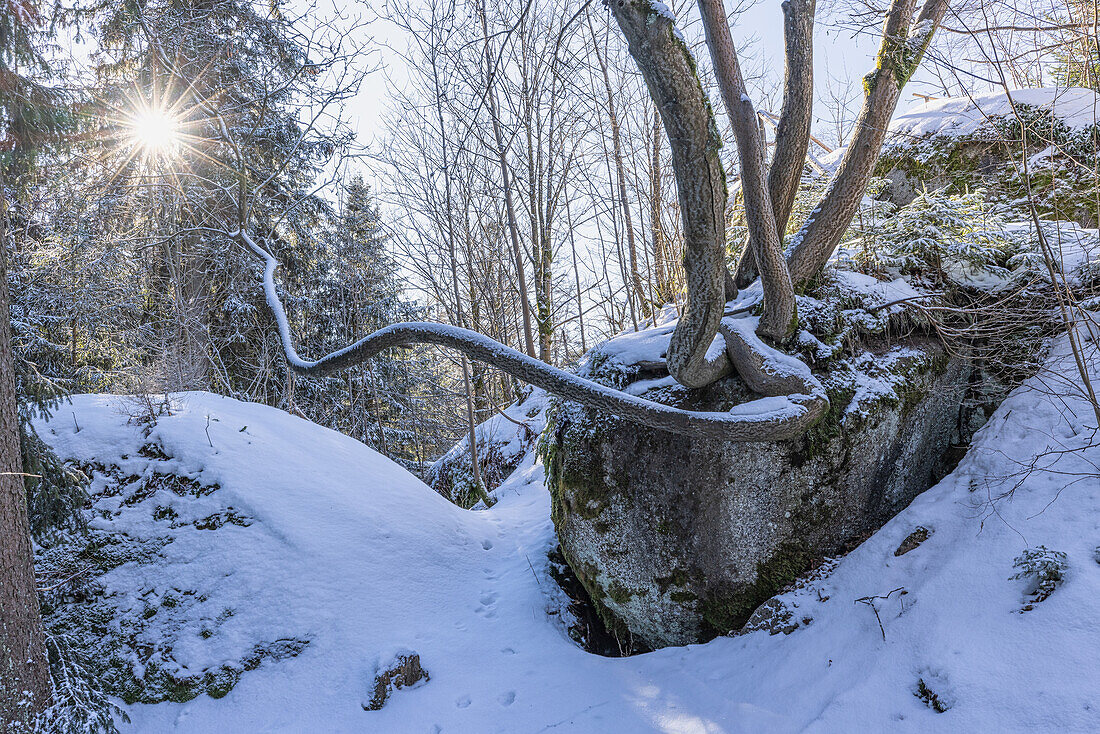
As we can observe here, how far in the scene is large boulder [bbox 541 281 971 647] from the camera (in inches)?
126

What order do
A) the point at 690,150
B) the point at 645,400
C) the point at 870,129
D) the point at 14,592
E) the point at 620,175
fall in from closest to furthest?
the point at 690,150
the point at 14,592
the point at 645,400
the point at 870,129
the point at 620,175

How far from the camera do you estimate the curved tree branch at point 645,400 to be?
8.64ft

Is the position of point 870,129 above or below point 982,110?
below

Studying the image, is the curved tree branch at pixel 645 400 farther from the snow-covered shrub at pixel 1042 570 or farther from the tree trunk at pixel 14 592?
the tree trunk at pixel 14 592

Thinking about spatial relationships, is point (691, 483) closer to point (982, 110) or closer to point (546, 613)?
point (546, 613)

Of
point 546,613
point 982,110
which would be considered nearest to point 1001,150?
point 982,110

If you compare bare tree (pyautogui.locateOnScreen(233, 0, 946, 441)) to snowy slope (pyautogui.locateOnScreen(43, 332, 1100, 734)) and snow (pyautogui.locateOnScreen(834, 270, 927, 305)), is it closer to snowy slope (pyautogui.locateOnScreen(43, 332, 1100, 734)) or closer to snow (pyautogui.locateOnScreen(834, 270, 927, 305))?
snow (pyautogui.locateOnScreen(834, 270, 927, 305))

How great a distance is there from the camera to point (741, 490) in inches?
126

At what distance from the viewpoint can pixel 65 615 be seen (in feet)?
10.7

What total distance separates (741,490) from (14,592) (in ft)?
14.2

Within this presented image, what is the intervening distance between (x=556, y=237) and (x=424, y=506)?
20.8 feet

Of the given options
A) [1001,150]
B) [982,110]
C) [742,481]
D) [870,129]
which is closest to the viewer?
[742,481]

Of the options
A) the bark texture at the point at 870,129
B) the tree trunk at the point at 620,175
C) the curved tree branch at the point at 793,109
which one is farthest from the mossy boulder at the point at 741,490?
the tree trunk at the point at 620,175

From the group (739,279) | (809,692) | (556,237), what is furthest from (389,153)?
(809,692)
